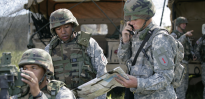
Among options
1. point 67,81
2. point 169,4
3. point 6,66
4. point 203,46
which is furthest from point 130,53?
point 169,4

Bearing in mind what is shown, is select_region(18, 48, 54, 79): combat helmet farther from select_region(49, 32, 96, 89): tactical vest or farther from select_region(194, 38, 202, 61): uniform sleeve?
select_region(194, 38, 202, 61): uniform sleeve

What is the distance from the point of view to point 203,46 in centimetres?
570

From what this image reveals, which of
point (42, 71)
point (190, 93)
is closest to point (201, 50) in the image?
point (190, 93)

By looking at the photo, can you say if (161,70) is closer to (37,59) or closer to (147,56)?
(147,56)

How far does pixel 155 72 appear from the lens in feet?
6.72

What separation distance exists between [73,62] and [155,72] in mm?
1300

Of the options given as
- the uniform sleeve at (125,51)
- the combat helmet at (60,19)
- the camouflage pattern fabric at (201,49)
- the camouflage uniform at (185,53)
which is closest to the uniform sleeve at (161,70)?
the uniform sleeve at (125,51)

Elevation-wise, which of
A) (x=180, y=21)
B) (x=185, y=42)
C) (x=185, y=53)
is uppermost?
(x=180, y=21)

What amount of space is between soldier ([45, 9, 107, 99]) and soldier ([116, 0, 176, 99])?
642mm

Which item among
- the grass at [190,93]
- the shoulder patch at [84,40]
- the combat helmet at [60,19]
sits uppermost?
the combat helmet at [60,19]

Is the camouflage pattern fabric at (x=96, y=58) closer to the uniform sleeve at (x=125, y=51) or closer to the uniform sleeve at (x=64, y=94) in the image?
the uniform sleeve at (x=125, y=51)

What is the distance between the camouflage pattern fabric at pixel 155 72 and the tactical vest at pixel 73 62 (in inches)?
34.0

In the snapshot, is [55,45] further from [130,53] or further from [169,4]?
[169,4]

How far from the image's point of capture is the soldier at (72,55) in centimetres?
292
